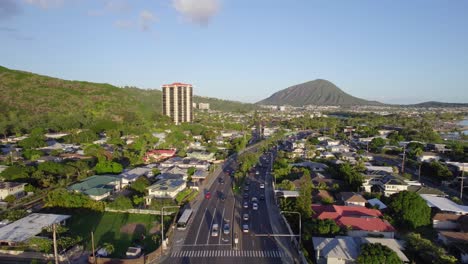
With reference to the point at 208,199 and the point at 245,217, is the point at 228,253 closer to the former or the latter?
the point at 245,217

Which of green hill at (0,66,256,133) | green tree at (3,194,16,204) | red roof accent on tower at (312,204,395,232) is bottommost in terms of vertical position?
green tree at (3,194,16,204)

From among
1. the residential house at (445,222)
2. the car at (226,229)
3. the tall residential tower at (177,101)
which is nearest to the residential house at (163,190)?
the car at (226,229)

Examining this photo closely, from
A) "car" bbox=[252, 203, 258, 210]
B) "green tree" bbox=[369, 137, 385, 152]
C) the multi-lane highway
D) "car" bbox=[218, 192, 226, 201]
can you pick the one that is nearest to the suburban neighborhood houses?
"car" bbox=[218, 192, 226, 201]

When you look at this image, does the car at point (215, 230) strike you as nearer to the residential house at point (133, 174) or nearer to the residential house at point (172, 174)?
the residential house at point (172, 174)

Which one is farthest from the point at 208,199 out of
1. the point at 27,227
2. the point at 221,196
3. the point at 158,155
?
the point at 158,155

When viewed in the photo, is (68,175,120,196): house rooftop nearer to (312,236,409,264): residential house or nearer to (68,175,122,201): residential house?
(68,175,122,201): residential house

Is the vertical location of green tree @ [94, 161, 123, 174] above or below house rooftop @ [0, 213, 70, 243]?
above

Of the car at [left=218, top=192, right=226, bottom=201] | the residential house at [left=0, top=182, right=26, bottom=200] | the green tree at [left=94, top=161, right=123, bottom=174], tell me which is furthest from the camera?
the green tree at [left=94, top=161, right=123, bottom=174]
